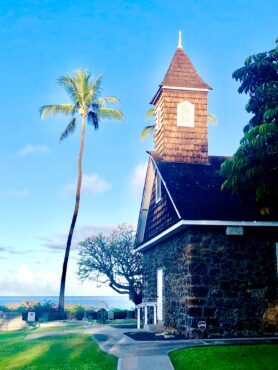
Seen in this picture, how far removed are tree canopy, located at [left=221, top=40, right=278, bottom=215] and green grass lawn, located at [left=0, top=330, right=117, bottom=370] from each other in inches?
199

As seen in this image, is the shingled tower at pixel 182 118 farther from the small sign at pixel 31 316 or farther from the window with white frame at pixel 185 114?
the small sign at pixel 31 316

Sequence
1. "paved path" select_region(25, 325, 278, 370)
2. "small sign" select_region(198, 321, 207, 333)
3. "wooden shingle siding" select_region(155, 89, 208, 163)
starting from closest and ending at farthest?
"paved path" select_region(25, 325, 278, 370) < "small sign" select_region(198, 321, 207, 333) < "wooden shingle siding" select_region(155, 89, 208, 163)

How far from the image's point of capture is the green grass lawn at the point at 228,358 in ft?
29.5

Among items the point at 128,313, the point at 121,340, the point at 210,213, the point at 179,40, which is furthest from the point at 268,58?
the point at 128,313

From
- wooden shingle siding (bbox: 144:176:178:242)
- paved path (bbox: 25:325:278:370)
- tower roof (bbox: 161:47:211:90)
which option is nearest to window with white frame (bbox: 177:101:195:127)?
tower roof (bbox: 161:47:211:90)

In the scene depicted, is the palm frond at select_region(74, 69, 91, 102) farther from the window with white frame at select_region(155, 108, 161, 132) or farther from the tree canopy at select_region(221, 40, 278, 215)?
the tree canopy at select_region(221, 40, 278, 215)

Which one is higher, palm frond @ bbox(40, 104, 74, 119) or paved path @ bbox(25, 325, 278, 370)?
palm frond @ bbox(40, 104, 74, 119)

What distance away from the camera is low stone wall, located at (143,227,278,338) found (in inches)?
553

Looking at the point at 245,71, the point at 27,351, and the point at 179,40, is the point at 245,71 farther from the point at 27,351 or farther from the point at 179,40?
the point at 179,40

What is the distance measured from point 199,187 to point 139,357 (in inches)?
298

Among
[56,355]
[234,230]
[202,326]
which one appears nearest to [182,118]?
[234,230]

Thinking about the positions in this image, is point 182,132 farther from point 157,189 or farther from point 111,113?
point 111,113

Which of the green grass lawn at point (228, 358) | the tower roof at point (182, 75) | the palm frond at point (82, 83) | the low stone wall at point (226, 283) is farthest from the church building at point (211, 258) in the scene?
the palm frond at point (82, 83)

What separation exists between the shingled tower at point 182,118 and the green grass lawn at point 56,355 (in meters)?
8.73
